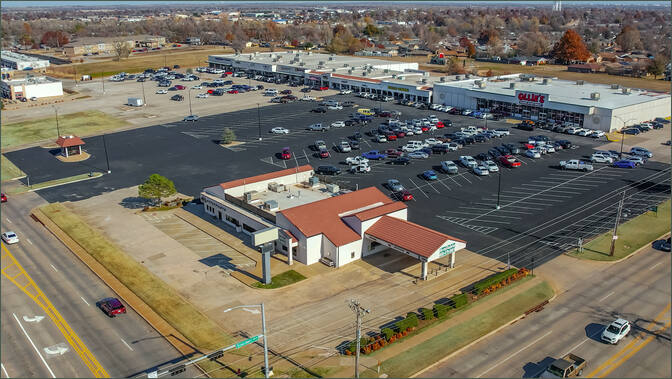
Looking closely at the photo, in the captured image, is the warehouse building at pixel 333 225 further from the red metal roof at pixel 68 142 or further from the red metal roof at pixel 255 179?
the red metal roof at pixel 68 142

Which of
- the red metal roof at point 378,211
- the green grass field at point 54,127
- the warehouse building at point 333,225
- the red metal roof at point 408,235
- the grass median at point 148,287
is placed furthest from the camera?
the green grass field at point 54,127

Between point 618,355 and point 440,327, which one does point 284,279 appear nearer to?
point 440,327

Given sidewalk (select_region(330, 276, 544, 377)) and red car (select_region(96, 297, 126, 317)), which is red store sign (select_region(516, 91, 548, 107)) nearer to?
sidewalk (select_region(330, 276, 544, 377))

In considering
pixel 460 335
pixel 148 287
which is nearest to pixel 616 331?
pixel 460 335

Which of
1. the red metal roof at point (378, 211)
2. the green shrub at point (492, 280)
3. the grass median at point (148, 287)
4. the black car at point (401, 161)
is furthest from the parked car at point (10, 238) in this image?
the black car at point (401, 161)

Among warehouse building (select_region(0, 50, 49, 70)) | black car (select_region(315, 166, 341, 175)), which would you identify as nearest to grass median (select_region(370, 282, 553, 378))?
black car (select_region(315, 166, 341, 175))

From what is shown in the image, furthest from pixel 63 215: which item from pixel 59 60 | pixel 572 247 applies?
pixel 59 60
